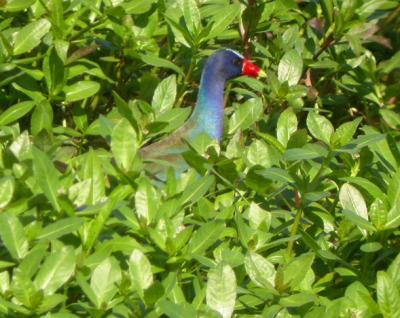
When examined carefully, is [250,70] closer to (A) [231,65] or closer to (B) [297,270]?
(A) [231,65]

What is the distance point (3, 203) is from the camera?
278 cm

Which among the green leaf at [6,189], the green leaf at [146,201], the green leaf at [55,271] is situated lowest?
the green leaf at [146,201]

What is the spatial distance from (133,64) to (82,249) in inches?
73.6

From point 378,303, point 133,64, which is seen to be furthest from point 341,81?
point 378,303

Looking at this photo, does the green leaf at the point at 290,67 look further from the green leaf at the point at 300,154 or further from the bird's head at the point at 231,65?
the green leaf at the point at 300,154

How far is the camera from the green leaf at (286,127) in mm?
3506

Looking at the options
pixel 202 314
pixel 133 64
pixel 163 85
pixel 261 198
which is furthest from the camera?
pixel 133 64

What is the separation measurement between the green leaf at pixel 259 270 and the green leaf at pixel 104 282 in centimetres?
36

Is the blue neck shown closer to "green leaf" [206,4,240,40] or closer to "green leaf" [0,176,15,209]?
"green leaf" [206,4,240,40]

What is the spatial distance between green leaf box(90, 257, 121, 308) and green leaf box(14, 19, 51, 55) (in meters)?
1.40

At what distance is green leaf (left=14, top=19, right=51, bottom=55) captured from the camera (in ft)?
12.5

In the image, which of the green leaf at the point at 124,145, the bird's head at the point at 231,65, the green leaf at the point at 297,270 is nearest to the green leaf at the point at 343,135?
the green leaf at the point at 297,270

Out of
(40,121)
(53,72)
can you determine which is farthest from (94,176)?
(53,72)

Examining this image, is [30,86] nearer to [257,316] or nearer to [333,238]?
[333,238]
